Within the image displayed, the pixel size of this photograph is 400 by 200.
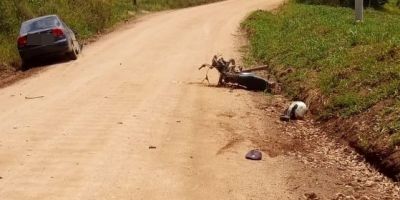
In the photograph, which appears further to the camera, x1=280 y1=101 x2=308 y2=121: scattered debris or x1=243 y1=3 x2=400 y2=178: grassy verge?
x1=280 y1=101 x2=308 y2=121: scattered debris

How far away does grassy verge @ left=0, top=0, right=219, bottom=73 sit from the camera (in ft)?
65.3

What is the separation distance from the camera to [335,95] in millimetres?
9875

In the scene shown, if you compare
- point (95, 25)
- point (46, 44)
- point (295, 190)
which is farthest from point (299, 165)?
point (95, 25)

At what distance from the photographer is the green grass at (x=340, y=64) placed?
8.92 metres

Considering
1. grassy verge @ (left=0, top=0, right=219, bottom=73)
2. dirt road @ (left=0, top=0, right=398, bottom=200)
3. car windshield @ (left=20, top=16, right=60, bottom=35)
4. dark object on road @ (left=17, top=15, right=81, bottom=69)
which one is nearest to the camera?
dirt road @ (left=0, top=0, right=398, bottom=200)

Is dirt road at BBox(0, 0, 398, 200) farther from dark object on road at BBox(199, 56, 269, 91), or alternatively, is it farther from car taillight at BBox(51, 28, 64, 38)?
car taillight at BBox(51, 28, 64, 38)

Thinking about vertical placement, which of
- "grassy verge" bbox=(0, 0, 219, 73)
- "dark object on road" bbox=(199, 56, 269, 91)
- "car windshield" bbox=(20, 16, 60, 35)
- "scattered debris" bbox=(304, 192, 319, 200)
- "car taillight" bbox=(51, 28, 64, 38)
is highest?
"car windshield" bbox=(20, 16, 60, 35)

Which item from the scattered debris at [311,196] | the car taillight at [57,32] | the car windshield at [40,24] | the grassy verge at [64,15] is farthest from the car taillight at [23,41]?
the scattered debris at [311,196]

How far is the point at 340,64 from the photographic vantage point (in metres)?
11.5

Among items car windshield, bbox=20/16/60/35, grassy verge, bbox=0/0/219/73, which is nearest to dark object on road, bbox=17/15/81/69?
car windshield, bbox=20/16/60/35

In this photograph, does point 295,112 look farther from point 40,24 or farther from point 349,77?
point 40,24

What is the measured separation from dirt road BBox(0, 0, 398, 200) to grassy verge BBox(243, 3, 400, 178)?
34.9 inches

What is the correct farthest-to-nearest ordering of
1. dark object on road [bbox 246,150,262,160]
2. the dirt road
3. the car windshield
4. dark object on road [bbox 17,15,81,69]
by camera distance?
the car windshield < dark object on road [bbox 17,15,81,69] < dark object on road [bbox 246,150,262,160] < the dirt road

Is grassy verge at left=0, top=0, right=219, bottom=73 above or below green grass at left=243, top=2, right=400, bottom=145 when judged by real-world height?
below
